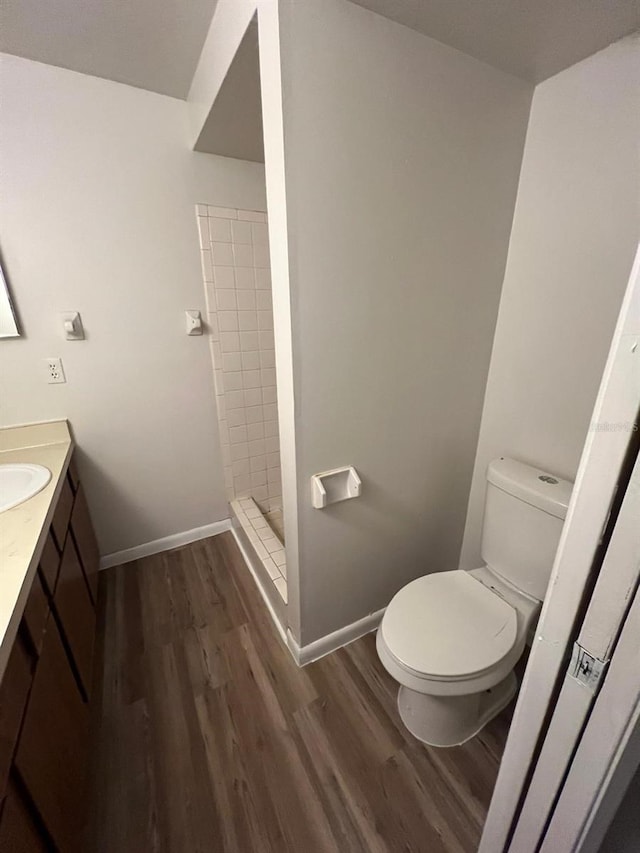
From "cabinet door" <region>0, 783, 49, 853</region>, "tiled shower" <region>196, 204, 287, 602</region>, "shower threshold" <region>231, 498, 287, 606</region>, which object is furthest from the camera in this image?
"tiled shower" <region>196, 204, 287, 602</region>

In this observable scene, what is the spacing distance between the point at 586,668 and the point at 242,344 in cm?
186

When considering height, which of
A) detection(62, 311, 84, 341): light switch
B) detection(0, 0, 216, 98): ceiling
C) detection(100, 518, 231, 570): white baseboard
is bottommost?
detection(100, 518, 231, 570): white baseboard

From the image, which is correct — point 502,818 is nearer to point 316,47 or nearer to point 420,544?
point 420,544

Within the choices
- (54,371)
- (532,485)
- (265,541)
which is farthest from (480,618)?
(54,371)

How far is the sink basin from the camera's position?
113 centimetres

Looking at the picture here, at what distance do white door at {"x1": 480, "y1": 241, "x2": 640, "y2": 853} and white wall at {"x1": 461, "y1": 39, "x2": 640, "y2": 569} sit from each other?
3.00ft

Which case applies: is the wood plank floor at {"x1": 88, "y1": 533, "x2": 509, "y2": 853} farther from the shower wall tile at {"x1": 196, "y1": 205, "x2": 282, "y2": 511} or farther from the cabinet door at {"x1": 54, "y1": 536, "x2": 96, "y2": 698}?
the shower wall tile at {"x1": 196, "y1": 205, "x2": 282, "y2": 511}

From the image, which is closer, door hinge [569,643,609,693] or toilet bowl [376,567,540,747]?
door hinge [569,643,609,693]

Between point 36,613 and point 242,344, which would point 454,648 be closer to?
point 36,613

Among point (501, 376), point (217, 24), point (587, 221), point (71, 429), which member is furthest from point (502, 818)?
point (217, 24)

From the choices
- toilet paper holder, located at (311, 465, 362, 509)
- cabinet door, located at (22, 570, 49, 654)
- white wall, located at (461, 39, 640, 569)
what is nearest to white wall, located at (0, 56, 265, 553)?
cabinet door, located at (22, 570, 49, 654)

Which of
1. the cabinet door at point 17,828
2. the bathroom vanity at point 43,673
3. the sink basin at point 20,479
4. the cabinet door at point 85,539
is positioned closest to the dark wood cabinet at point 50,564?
the bathroom vanity at point 43,673

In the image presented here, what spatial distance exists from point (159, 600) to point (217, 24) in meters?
2.25

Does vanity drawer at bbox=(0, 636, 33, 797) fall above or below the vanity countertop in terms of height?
below
